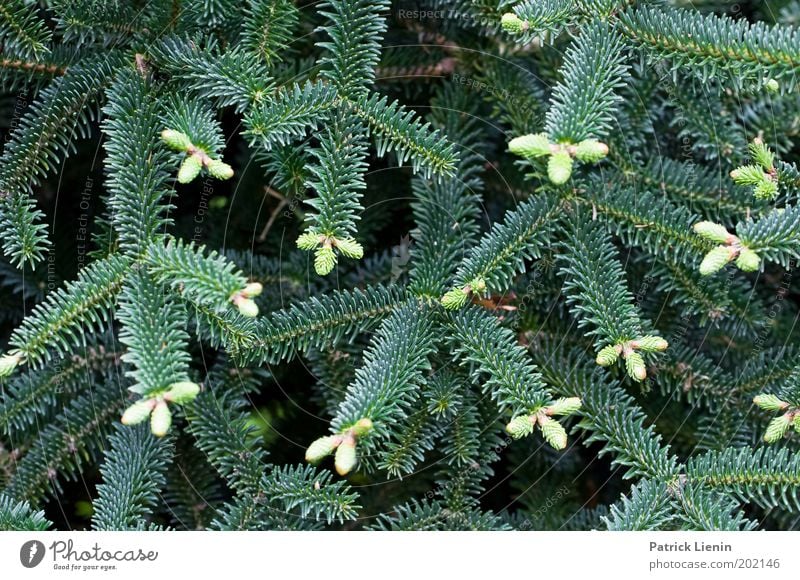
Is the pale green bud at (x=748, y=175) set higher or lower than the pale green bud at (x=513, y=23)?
lower

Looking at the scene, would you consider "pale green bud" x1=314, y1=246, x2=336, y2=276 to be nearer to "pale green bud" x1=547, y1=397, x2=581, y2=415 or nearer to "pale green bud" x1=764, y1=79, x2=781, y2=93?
"pale green bud" x1=547, y1=397, x2=581, y2=415

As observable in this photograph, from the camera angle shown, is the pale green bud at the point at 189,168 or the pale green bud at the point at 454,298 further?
the pale green bud at the point at 454,298

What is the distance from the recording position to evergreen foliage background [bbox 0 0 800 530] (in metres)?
0.80

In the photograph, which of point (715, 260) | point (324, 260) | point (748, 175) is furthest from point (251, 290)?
point (748, 175)

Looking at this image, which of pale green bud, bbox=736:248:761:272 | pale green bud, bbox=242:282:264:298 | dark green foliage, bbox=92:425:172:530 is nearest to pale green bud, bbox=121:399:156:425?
pale green bud, bbox=242:282:264:298

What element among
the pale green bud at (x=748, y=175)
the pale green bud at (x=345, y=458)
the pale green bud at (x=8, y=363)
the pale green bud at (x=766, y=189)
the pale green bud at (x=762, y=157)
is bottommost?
the pale green bud at (x=345, y=458)

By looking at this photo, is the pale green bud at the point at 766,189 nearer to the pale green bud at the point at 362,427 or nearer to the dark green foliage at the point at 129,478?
the pale green bud at the point at 362,427
